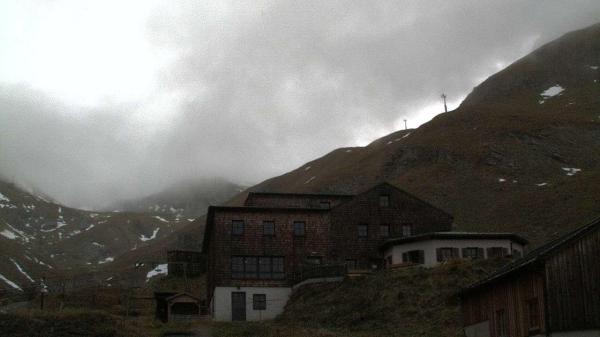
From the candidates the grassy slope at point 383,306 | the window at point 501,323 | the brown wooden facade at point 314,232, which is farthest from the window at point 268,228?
the window at point 501,323

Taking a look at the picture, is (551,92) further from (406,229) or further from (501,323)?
(501,323)

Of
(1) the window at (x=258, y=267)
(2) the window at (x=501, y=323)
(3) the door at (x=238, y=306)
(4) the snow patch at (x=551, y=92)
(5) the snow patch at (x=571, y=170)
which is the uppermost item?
(4) the snow patch at (x=551, y=92)

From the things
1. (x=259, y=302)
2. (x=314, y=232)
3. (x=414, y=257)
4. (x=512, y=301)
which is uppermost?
(x=314, y=232)

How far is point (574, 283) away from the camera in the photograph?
26891 mm

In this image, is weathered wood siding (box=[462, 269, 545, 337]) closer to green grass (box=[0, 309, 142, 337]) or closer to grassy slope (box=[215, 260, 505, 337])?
grassy slope (box=[215, 260, 505, 337])

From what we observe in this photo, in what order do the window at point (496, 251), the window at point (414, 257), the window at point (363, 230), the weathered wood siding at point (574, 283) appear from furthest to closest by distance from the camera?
the window at point (363, 230) → the window at point (496, 251) → the window at point (414, 257) → the weathered wood siding at point (574, 283)

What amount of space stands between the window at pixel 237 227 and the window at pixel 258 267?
7.10 ft

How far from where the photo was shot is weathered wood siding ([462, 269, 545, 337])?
2831cm

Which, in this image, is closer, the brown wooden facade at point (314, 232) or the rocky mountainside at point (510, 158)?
the brown wooden facade at point (314, 232)

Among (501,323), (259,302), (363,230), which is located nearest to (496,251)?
(363,230)

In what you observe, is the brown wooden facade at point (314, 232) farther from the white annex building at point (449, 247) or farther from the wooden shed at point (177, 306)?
the white annex building at point (449, 247)

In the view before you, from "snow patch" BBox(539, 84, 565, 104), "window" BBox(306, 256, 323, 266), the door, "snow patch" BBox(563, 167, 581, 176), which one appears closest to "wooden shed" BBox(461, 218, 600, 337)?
the door

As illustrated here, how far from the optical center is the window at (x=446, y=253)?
5919 centimetres

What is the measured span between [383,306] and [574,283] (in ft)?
72.0
